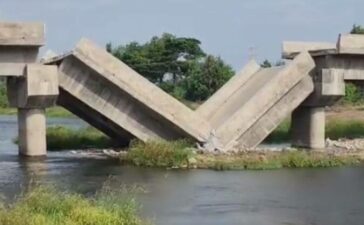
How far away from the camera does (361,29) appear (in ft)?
250

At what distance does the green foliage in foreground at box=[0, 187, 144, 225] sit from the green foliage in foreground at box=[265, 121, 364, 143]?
85.6 ft

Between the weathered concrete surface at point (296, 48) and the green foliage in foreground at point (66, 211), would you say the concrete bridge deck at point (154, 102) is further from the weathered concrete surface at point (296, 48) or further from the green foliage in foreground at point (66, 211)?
the green foliage in foreground at point (66, 211)

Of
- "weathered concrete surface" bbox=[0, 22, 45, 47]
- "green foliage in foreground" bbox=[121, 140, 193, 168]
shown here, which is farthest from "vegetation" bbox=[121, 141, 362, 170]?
"weathered concrete surface" bbox=[0, 22, 45, 47]

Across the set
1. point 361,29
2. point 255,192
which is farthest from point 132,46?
point 255,192

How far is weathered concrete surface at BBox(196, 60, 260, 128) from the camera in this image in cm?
3362

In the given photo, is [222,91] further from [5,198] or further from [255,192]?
[5,198]

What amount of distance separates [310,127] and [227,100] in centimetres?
392

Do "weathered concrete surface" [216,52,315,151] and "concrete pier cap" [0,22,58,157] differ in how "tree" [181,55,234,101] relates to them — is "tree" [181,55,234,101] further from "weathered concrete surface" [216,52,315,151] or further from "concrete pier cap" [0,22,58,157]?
"concrete pier cap" [0,22,58,157]

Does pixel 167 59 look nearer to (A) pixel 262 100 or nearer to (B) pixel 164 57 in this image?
(B) pixel 164 57

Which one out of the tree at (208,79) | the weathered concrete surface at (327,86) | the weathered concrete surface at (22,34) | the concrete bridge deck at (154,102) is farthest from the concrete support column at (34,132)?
the tree at (208,79)

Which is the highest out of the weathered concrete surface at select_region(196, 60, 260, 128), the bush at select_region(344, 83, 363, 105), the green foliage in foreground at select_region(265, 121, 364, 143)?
the weathered concrete surface at select_region(196, 60, 260, 128)

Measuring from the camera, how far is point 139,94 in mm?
30375

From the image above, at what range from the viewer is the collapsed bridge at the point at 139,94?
98.6 feet

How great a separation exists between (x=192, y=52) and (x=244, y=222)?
69.2 metres
